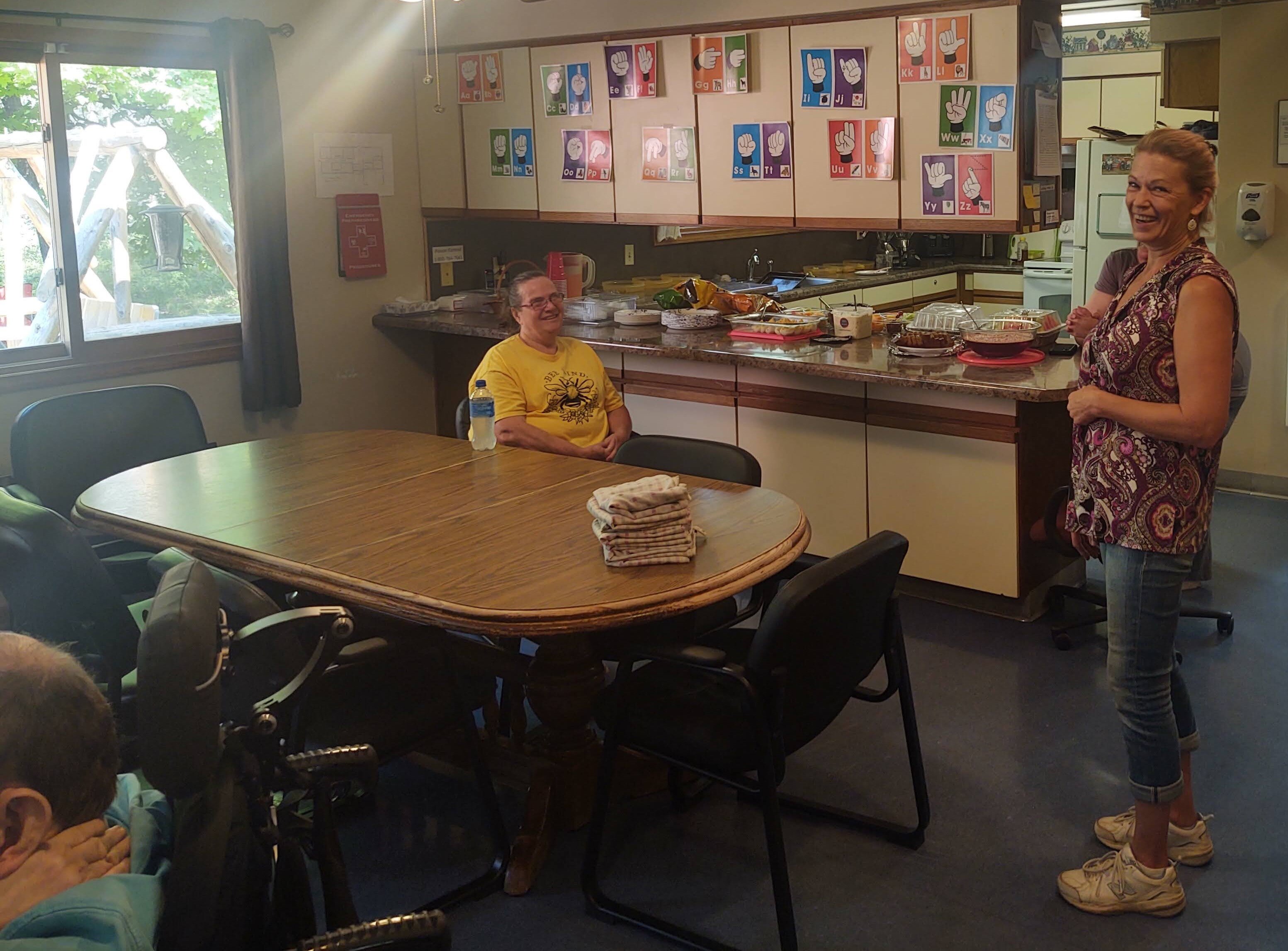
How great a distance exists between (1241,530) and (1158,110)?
4097 mm

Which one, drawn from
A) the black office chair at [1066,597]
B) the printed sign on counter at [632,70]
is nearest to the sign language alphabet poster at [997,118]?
the black office chair at [1066,597]

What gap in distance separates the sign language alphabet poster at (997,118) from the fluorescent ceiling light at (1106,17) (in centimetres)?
313

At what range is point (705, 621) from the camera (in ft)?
10.00

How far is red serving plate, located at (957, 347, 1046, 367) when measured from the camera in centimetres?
404

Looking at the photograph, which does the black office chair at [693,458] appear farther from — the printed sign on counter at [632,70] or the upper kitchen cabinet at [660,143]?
the printed sign on counter at [632,70]

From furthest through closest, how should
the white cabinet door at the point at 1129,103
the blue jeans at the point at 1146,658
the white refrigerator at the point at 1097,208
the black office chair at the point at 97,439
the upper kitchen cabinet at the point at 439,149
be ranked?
the white cabinet door at the point at 1129,103
the white refrigerator at the point at 1097,208
the upper kitchen cabinet at the point at 439,149
the black office chair at the point at 97,439
the blue jeans at the point at 1146,658

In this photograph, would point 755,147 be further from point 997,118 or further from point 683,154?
point 997,118

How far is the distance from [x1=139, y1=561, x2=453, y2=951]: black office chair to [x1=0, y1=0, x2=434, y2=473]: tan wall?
3.61 metres

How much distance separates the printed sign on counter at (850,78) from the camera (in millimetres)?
4332

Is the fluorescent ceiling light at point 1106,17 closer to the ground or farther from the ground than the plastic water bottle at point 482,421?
farther from the ground

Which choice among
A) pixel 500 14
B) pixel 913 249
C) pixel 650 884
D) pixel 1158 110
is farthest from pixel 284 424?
pixel 1158 110

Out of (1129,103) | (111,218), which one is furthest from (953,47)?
(1129,103)

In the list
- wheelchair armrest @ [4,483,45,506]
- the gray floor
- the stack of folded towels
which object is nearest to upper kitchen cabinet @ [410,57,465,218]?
wheelchair armrest @ [4,483,45,506]

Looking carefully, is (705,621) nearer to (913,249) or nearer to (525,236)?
(525,236)
